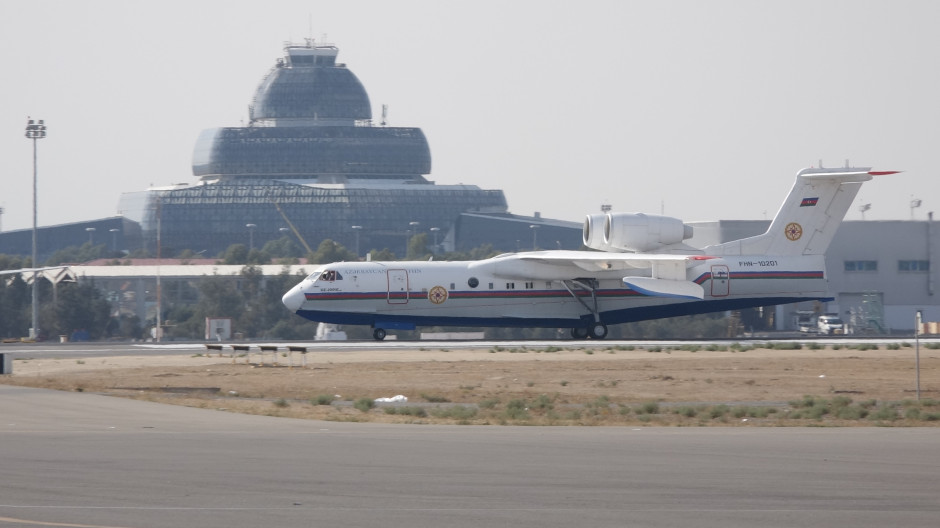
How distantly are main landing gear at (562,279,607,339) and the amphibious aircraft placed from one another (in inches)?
2.0

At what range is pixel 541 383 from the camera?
29.0 m

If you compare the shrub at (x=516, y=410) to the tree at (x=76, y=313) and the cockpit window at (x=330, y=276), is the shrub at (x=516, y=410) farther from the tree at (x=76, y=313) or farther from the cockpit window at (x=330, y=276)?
the tree at (x=76, y=313)

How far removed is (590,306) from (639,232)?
10.4 ft

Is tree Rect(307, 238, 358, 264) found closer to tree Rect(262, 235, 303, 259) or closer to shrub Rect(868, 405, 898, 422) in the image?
tree Rect(262, 235, 303, 259)

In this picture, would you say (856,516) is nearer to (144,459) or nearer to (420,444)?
(420,444)

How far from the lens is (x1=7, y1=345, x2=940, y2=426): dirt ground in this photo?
22.0 m

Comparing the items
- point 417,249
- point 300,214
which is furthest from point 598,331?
point 300,214

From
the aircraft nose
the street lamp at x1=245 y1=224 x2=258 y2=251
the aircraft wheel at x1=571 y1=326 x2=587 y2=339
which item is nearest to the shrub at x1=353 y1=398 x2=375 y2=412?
the aircraft nose

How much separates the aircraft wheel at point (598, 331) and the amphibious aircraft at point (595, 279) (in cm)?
71

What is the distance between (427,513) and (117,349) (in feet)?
116

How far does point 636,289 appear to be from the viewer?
4222 cm

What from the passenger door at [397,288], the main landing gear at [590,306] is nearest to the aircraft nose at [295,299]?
the passenger door at [397,288]

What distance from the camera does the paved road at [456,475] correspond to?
11.6 m

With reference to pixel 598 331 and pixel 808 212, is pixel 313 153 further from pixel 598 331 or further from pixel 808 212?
pixel 808 212
